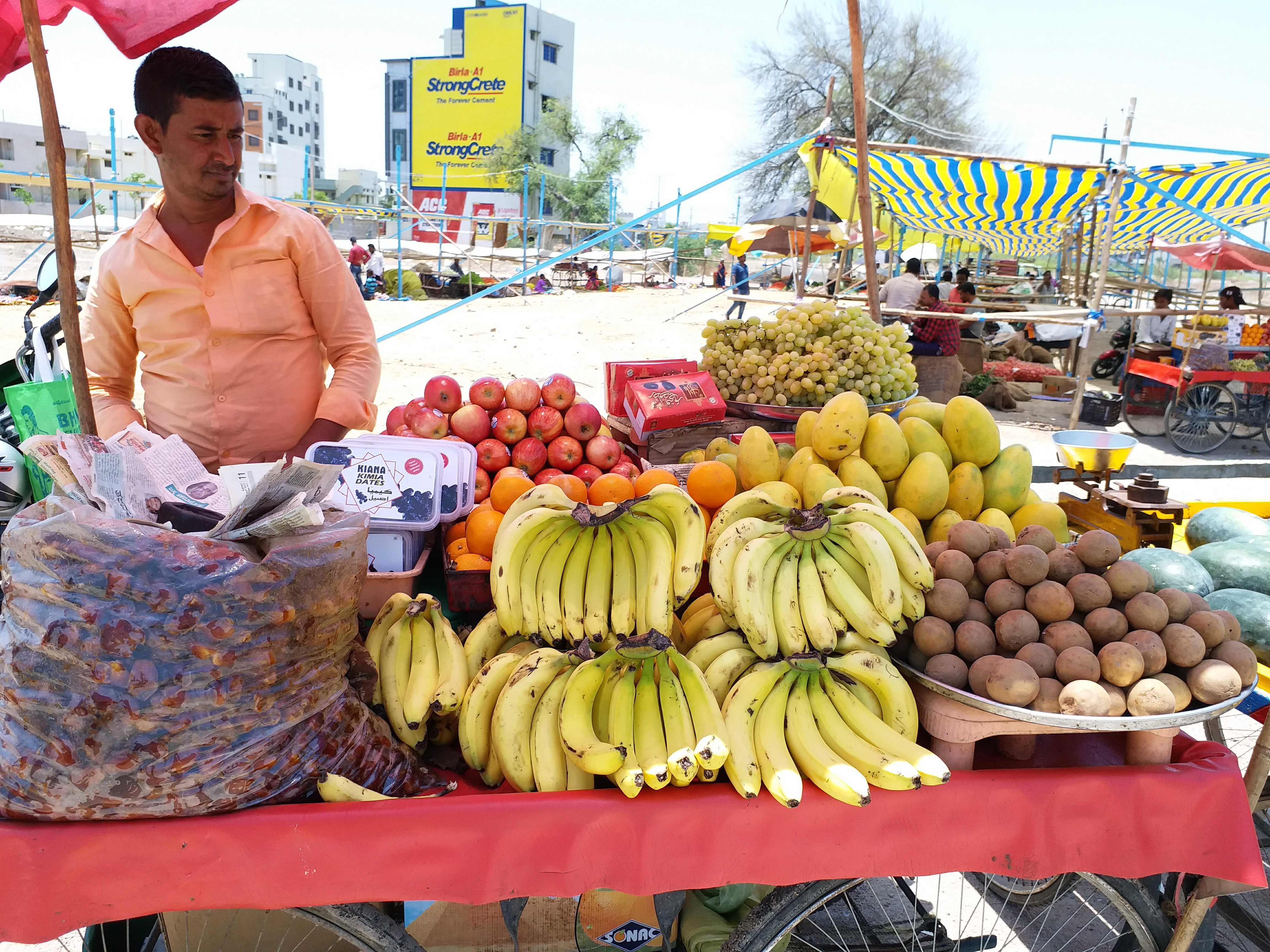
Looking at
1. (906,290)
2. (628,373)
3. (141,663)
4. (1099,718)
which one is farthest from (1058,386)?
(141,663)

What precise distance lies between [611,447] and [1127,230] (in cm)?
1490

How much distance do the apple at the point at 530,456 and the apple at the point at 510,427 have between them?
0.04 meters

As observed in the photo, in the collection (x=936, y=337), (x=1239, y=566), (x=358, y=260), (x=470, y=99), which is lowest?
(x=1239, y=566)

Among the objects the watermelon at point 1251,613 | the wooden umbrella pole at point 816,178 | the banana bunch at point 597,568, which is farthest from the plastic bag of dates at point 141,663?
the wooden umbrella pole at point 816,178

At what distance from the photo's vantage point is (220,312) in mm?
2418

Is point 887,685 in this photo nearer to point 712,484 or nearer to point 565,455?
point 712,484

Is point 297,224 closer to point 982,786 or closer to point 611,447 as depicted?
point 611,447

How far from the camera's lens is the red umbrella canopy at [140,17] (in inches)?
87.0

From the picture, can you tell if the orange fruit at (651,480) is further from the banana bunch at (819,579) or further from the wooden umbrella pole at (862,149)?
the wooden umbrella pole at (862,149)

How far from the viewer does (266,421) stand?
2.58 metres

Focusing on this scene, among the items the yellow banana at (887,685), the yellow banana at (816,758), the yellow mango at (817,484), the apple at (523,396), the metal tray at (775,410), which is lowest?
the yellow banana at (816,758)

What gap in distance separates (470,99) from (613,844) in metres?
54.1

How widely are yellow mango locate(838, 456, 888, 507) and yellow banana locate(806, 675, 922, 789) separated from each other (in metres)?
0.72

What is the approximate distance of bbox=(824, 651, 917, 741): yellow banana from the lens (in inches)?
66.1
